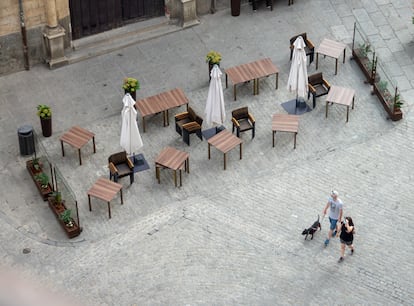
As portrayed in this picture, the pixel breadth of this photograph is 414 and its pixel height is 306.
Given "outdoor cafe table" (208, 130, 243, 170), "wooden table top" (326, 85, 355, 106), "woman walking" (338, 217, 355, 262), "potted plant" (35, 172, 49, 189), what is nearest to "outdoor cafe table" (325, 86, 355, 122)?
"wooden table top" (326, 85, 355, 106)

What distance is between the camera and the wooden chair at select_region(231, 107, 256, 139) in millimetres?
40938

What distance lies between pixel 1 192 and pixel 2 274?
3517 millimetres

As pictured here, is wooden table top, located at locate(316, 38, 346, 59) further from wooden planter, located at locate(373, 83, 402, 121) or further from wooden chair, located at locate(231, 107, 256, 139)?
wooden chair, located at locate(231, 107, 256, 139)

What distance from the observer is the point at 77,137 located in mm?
40188

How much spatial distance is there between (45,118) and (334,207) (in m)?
10.4

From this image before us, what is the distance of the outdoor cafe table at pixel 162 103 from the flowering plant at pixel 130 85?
20.5 inches

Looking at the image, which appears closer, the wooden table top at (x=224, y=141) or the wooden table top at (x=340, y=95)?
the wooden table top at (x=224, y=141)

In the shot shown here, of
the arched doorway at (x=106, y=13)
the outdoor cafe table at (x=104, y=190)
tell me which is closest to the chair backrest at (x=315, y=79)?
the arched doorway at (x=106, y=13)

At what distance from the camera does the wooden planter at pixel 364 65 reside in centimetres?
4350

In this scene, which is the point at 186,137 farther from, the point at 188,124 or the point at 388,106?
the point at 388,106

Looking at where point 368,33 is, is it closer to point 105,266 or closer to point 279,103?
point 279,103

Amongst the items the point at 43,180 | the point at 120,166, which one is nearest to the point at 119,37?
the point at 120,166

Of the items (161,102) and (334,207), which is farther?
(161,102)

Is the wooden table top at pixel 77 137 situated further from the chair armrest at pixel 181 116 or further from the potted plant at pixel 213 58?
the potted plant at pixel 213 58
